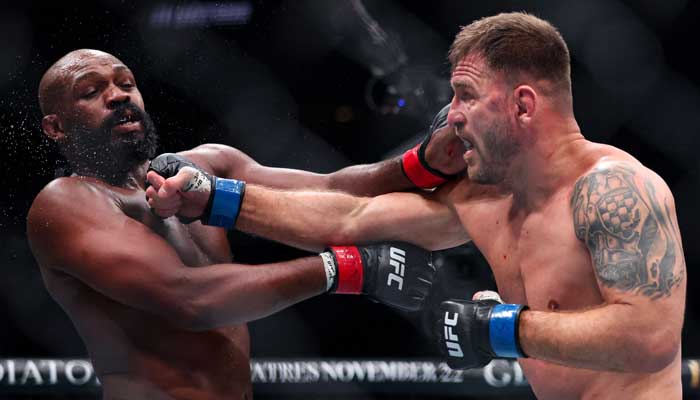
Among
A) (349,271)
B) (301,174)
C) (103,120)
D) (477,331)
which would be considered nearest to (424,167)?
(349,271)

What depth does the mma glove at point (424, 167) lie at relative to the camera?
80.2 inches

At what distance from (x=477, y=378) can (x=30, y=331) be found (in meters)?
1.55

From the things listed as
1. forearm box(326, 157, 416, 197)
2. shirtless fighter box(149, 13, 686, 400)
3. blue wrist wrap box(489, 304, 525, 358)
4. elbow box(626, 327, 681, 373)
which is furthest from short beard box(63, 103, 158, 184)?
elbow box(626, 327, 681, 373)

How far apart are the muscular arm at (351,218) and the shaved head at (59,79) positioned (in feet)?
1.67

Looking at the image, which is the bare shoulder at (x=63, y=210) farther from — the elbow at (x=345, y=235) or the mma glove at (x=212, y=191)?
the elbow at (x=345, y=235)

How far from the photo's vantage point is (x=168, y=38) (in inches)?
119

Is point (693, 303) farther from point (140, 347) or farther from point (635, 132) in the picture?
Answer: point (140, 347)

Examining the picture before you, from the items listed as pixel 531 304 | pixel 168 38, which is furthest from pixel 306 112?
pixel 531 304

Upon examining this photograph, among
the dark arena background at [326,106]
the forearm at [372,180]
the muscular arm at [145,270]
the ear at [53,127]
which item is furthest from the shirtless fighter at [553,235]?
the dark arena background at [326,106]

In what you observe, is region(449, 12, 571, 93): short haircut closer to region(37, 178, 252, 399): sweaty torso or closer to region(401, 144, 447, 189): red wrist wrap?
region(401, 144, 447, 189): red wrist wrap

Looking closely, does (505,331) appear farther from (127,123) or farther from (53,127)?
(53,127)

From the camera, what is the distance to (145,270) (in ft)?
6.18

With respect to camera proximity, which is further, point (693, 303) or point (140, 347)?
point (693, 303)

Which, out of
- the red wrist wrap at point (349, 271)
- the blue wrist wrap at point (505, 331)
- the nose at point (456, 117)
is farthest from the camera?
the red wrist wrap at point (349, 271)
